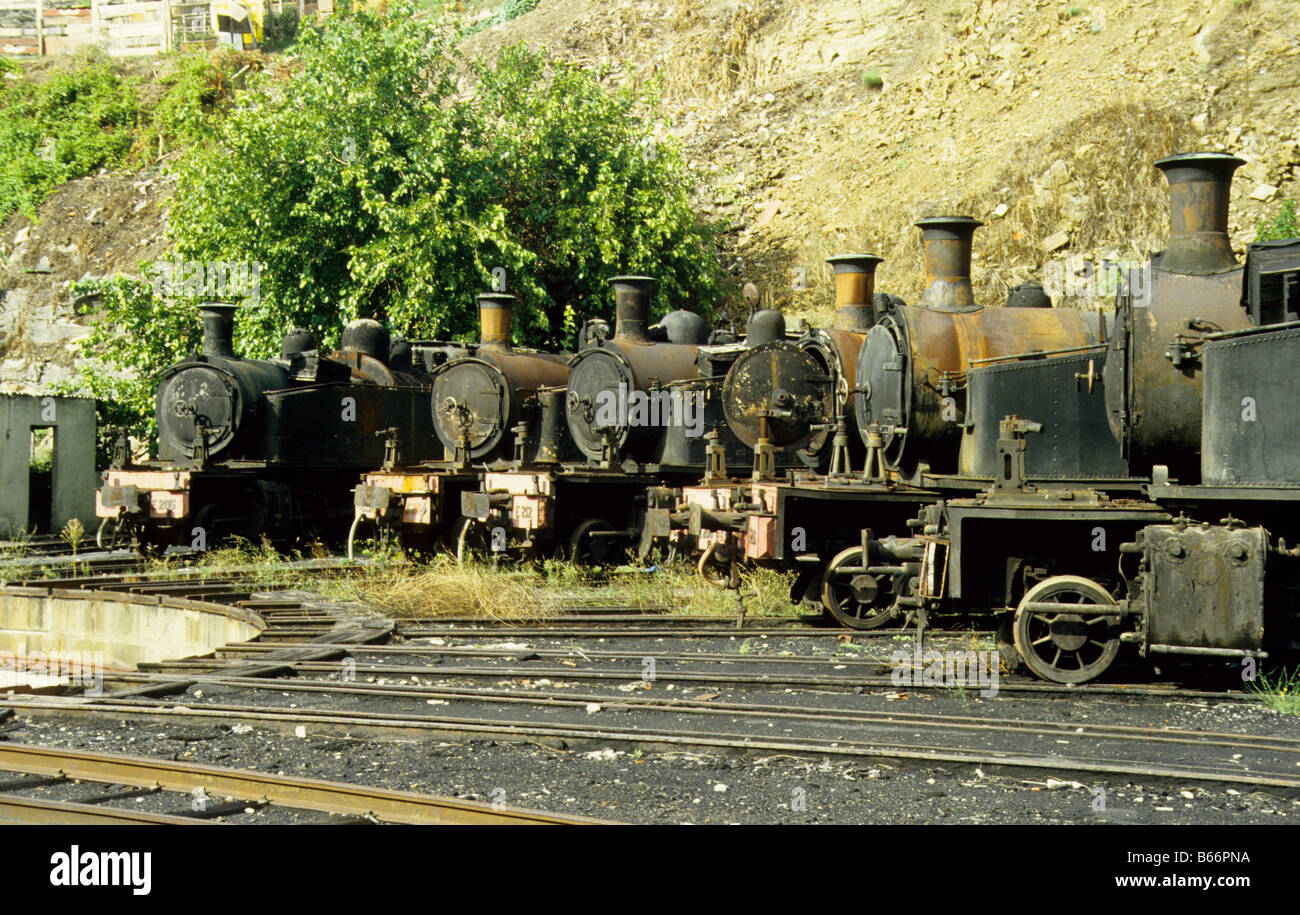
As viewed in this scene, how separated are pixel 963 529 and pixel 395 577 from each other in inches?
259

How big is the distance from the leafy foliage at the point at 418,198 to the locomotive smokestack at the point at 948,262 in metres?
9.41

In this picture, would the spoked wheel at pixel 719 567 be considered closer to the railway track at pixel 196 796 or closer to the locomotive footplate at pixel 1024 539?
the locomotive footplate at pixel 1024 539

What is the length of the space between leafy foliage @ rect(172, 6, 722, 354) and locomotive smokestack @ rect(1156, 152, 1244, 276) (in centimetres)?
1243

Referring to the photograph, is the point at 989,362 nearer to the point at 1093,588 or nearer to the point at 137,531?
the point at 1093,588

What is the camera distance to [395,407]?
57.9 feet

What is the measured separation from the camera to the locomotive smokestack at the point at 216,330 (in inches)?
666

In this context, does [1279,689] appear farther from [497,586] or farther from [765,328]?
[497,586]

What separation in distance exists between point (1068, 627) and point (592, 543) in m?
7.67

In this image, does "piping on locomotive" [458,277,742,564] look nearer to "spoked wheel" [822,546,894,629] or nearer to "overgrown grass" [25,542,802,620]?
"overgrown grass" [25,542,802,620]

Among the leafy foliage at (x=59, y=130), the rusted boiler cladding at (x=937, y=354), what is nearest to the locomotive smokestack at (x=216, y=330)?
the rusted boiler cladding at (x=937, y=354)

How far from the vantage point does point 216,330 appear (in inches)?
667

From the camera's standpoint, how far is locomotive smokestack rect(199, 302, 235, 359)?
16.9 metres


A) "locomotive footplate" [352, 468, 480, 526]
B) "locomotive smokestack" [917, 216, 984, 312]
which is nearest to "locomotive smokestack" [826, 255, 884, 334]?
"locomotive smokestack" [917, 216, 984, 312]
